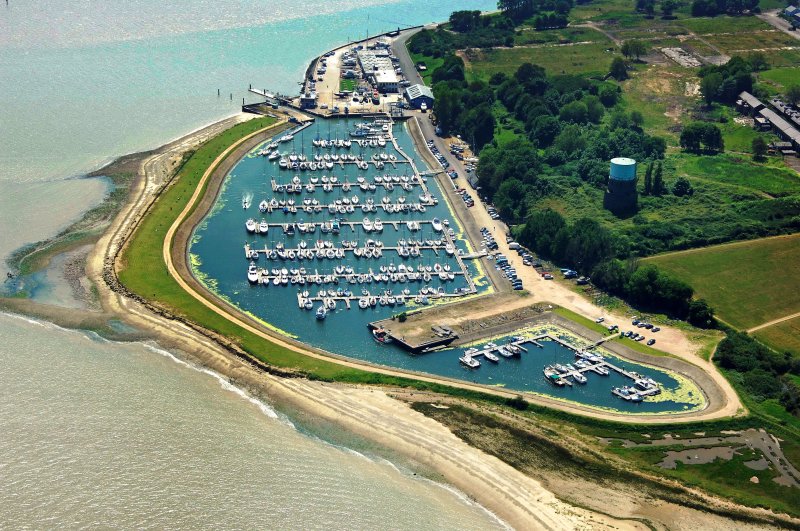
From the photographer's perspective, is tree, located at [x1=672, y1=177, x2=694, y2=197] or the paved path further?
tree, located at [x1=672, y1=177, x2=694, y2=197]

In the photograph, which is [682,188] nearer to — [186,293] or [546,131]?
[546,131]

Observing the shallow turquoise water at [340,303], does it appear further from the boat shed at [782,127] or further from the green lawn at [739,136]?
the boat shed at [782,127]

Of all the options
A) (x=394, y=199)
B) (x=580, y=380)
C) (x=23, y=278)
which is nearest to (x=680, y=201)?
(x=394, y=199)

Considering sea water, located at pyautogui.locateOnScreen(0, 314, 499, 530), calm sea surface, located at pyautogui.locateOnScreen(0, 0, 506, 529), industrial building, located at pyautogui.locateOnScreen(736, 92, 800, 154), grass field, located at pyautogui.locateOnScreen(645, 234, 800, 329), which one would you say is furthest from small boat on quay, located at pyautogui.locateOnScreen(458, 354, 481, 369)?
industrial building, located at pyautogui.locateOnScreen(736, 92, 800, 154)

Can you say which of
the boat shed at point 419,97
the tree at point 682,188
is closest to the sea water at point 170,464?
the tree at point 682,188

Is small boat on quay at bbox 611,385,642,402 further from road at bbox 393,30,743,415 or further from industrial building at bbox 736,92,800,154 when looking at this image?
industrial building at bbox 736,92,800,154


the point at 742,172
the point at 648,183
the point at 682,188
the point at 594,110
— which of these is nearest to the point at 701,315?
the point at 682,188

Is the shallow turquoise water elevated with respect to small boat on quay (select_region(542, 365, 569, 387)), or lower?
elevated
